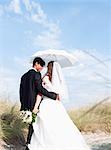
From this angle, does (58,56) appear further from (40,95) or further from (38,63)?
(40,95)

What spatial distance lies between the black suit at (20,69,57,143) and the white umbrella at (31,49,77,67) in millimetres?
1027

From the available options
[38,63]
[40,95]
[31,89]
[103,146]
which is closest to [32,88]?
[31,89]

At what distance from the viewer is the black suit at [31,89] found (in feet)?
21.1

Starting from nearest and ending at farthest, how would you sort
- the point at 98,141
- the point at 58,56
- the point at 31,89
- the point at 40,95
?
the point at 31,89 → the point at 40,95 → the point at 58,56 → the point at 98,141

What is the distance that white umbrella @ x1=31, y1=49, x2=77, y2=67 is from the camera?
7.52m

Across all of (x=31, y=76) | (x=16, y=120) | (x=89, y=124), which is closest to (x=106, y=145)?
(x=89, y=124)

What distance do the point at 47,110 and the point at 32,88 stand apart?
40 cm

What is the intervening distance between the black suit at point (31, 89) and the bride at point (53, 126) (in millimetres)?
92

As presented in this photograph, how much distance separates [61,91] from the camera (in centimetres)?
679

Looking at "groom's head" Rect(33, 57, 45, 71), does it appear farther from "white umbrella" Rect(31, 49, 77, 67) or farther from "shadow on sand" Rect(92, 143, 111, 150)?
"shadow on sand" Rect(92, 143, 111, 150)

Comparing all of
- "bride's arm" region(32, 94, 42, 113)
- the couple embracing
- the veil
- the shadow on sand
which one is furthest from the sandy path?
the veil

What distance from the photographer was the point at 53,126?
6.58 m

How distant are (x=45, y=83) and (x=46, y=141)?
83 centimetres

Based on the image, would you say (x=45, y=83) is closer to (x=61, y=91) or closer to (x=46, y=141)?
(x=61, y=91)
